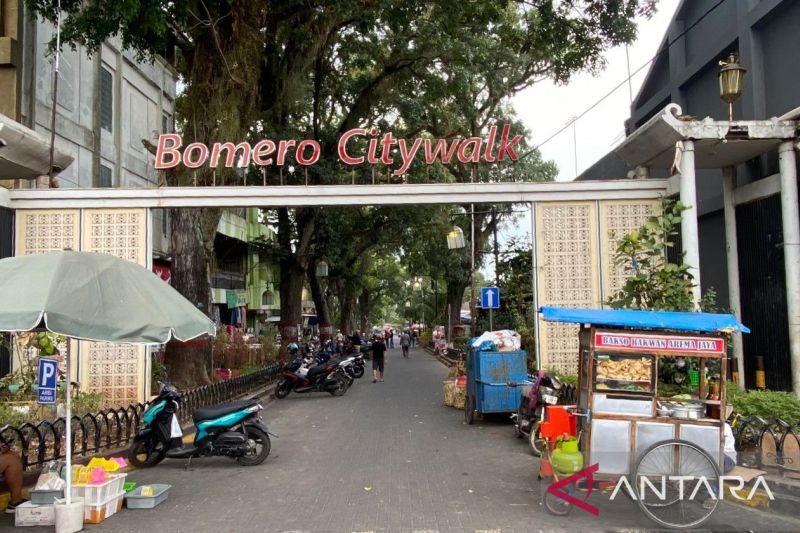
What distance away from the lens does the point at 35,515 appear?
601 centimetres

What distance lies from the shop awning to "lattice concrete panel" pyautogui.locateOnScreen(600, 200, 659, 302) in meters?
10.5

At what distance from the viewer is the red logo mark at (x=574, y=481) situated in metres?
6.02

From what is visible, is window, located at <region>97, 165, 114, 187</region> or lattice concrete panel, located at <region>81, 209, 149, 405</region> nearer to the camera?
lattice concrete panel, located at <region>81, 209, 149, 405</region>

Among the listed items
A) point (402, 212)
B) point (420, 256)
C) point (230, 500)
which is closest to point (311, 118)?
point (402, 212)

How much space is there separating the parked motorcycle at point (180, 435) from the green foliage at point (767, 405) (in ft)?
21.9

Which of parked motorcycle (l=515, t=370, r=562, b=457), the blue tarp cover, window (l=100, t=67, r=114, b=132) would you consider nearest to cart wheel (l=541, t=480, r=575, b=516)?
the blue tarp cover

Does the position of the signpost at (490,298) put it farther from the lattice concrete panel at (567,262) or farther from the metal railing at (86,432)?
the metal railing at (86,432)

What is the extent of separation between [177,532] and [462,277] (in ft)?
92.4

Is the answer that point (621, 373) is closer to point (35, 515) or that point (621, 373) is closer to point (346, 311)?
point (35, 515)

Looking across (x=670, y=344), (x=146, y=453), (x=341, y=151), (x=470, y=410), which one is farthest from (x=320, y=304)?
(x=670, y=344)

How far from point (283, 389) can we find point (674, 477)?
12502mm

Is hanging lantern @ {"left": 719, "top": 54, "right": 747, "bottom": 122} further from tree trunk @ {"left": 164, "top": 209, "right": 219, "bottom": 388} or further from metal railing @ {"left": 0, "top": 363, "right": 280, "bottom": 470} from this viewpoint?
tree trunk @ {"left": 164, "top": 209, "right": 219, "bottom": 388}

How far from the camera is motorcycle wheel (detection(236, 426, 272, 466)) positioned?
8695 millimetres

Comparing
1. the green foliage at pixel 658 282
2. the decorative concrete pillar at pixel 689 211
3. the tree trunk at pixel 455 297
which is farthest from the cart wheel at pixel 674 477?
the tree trunk at pixel 455 297
